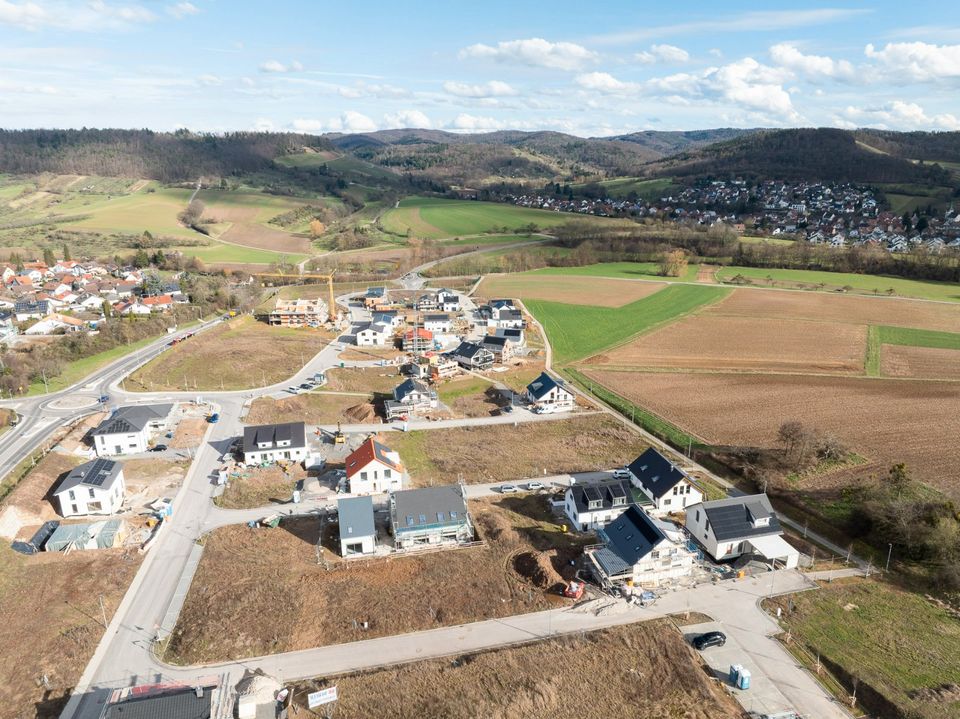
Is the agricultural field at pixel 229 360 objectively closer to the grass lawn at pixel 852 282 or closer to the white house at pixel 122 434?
the white house at pixel 122 434

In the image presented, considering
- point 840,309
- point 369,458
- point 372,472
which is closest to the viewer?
point 369,458

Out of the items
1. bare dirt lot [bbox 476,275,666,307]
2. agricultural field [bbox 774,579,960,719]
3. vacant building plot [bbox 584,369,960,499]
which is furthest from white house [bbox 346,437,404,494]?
bare dirt lot [bbox 476,275,666,307]

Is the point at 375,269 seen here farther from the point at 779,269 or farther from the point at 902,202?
the point at 902,202

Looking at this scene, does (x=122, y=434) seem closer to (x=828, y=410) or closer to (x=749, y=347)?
(x=828, y=410)

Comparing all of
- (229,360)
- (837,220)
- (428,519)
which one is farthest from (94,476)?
(837,220)

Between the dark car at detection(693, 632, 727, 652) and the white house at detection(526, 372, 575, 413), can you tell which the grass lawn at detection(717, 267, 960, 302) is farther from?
the dark car at detection(693, 632, 727, 652)

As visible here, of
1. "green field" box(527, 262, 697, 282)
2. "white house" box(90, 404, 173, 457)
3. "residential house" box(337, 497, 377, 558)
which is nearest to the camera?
"residential house" box(337, 497, 377, 558)

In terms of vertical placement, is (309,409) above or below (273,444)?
below
